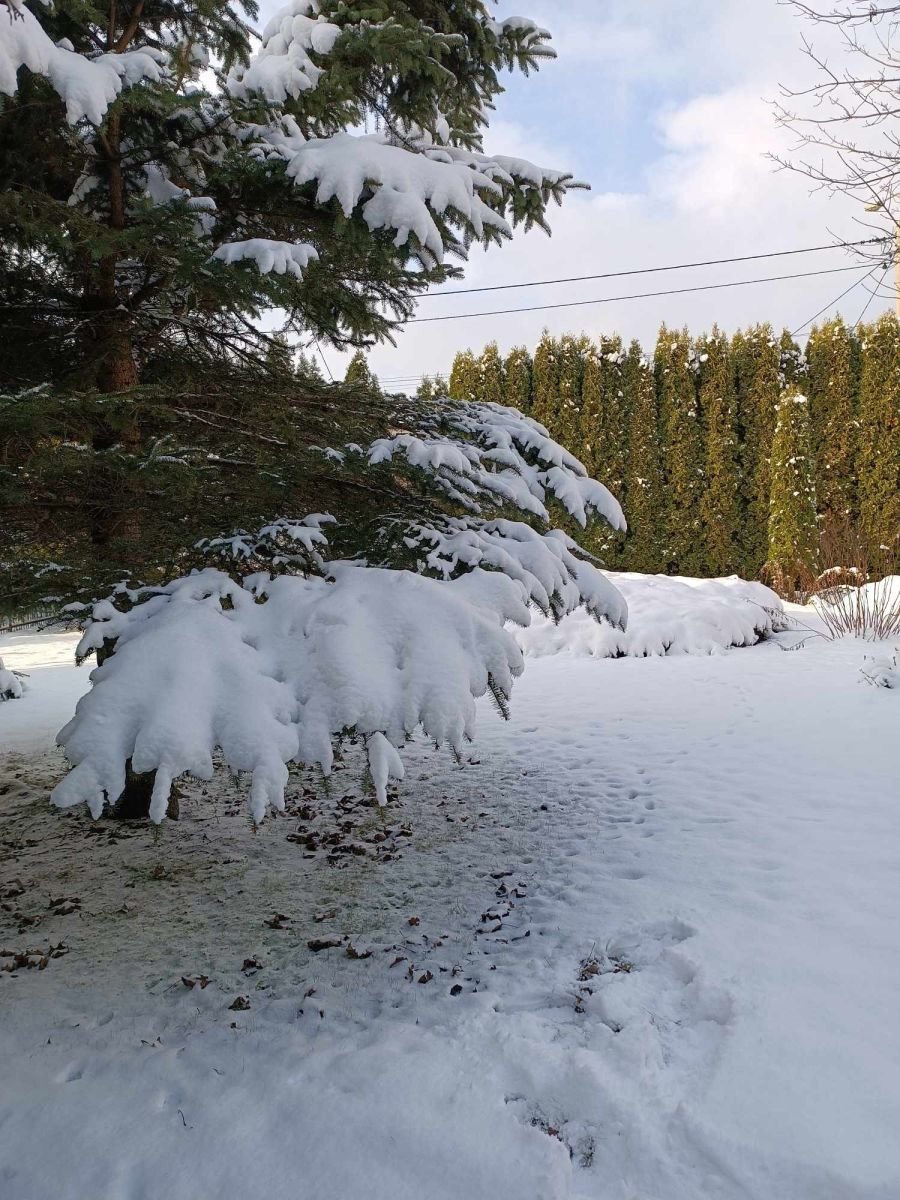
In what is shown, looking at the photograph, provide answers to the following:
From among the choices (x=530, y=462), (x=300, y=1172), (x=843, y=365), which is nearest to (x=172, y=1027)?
(x=300, y=1172)

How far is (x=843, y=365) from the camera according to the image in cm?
1073

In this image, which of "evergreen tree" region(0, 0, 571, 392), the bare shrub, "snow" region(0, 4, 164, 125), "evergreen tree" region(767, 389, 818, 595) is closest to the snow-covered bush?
"evergreen tree" region(0, 0, 571, 392)

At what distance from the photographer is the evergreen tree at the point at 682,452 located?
11.2m

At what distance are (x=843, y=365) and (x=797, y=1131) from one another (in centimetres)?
1166

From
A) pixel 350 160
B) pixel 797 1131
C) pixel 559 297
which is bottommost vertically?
pixel 797 1131

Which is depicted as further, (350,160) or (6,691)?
(6,691)

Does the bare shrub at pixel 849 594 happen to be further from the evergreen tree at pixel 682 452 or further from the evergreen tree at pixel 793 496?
the evergreen tree at pixel 682 452

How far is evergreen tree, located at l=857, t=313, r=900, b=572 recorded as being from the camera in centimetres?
1043

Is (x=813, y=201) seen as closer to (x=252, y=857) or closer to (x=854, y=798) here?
(x=854, y=798)

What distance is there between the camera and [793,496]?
9.91 meters

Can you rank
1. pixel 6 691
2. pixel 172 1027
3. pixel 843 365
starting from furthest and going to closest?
pixel 843 365 → pixel 6 691 → pixel 172 1027

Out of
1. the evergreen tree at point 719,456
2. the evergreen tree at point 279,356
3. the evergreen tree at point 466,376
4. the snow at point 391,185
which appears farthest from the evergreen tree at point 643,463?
the snow at point 391,185

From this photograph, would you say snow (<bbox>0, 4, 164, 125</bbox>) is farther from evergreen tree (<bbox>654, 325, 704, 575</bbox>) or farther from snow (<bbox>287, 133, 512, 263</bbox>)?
evergreen tree (<bbox>654, 325, 704, 575</bbox>)

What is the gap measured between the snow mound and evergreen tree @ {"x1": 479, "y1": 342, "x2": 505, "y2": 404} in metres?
5.25
